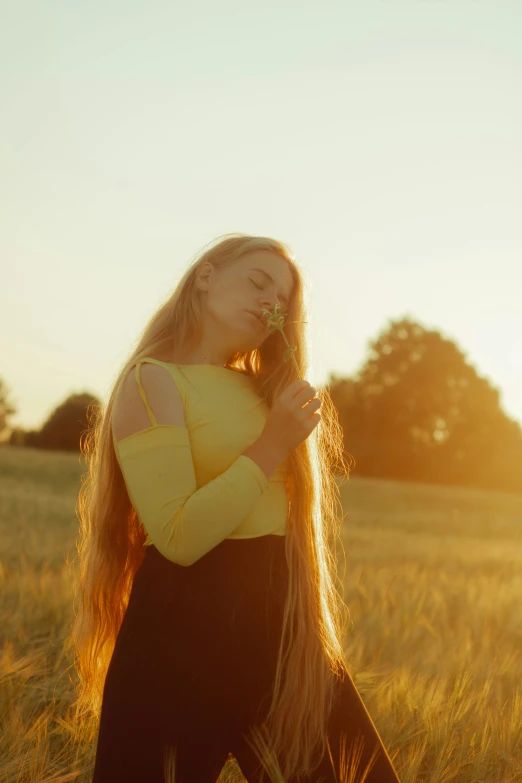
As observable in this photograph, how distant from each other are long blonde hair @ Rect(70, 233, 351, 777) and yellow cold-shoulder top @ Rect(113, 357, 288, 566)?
5.1 inches

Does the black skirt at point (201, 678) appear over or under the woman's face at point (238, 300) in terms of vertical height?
under

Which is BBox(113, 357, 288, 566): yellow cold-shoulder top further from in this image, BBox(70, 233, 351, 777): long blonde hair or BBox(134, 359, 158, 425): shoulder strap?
BBox(70, 233, 351, 777): long blonde hair

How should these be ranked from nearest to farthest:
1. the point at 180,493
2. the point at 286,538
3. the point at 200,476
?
1. the point at 180,493
2. the point at 200,476
3. the point at 286,538

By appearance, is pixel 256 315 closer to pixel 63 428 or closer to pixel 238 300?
pixel 238 300

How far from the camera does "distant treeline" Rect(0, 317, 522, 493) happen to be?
152ft

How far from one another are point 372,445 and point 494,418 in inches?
284

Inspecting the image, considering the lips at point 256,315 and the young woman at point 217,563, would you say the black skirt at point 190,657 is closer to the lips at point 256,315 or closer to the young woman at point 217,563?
the young woman at point 217,563

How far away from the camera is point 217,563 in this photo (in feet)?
6.54

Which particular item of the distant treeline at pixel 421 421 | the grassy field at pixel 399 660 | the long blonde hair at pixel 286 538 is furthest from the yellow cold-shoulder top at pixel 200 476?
the distant treeline at pixel 421 421

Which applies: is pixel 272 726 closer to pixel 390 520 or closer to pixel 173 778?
pixel 173 778

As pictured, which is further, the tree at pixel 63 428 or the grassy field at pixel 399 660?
the tree at pixel 63 428

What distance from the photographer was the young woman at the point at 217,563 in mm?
1877

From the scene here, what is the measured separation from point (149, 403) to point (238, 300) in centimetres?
44

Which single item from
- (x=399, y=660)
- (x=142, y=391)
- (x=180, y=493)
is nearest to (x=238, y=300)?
(x=142, y=391)
